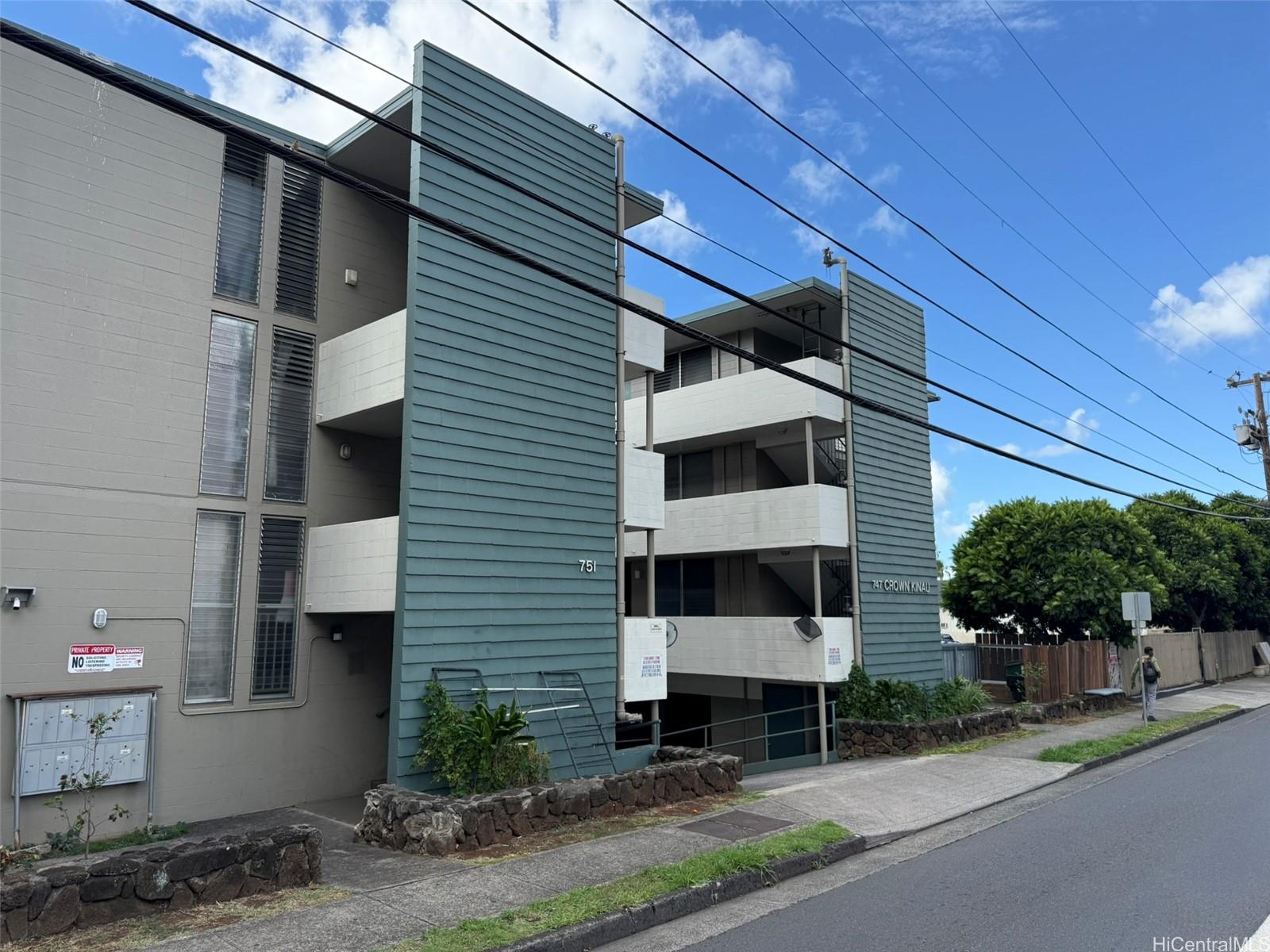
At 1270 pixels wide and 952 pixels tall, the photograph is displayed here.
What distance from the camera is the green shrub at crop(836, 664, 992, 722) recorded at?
693 inches

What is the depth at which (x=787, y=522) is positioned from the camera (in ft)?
60.3

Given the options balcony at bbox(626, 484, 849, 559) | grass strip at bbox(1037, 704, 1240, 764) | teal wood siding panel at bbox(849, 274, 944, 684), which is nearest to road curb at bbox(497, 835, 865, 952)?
grass strip at bbox(1037, 704, 1240, 764)

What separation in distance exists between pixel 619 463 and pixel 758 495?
5.59m

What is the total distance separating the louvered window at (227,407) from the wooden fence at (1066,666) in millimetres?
19006

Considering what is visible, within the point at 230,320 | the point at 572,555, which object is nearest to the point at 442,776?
the point at 572,555

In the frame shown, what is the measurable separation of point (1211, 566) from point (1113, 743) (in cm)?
2356

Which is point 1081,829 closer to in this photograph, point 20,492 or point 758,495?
point 758,495

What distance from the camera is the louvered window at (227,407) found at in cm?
1208

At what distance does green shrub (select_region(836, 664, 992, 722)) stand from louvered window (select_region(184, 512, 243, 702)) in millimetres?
11461

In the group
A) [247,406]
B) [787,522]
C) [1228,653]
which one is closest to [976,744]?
[787,522]

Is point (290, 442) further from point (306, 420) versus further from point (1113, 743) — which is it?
point (1113, 743)

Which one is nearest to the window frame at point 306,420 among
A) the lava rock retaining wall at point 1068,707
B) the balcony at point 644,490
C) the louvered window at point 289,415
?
the louvered window at point 289,415

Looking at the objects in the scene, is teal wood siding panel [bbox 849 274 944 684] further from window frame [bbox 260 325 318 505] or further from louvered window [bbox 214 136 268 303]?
louvered window [bbox 214 136 268 303]

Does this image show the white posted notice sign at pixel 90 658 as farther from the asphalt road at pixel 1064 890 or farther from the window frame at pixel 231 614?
the asphalt road at pixel 1064 890
